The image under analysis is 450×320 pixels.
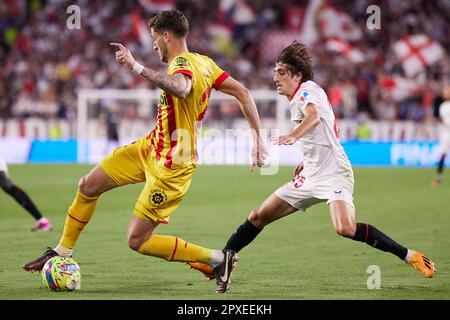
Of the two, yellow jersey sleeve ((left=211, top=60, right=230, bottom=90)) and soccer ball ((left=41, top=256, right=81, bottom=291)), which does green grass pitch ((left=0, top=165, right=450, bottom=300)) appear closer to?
soccer ball ((left=41, top=256, right=81, bottom=291))

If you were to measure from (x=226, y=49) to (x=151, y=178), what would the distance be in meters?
26.1

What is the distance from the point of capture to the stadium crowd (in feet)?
99.9

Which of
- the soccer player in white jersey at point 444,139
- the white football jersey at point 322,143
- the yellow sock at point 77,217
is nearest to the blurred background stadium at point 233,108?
the soccer player in white jersey at point 444,139

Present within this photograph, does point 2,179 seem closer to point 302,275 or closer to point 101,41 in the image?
point 302,275

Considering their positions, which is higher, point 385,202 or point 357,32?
point 357,32

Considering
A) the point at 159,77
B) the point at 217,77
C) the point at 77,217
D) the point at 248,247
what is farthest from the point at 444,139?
the point at 159,77

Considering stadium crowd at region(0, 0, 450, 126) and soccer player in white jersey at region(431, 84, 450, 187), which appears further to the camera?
stadium crowd at region(0, 0, 450, 126)

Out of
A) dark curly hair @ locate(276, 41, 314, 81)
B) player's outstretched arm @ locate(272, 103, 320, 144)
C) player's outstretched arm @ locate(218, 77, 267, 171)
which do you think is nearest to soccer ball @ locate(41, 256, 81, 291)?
player's outstretched arm @ locate(218, 77, 267, 171)

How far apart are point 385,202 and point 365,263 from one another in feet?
22.4

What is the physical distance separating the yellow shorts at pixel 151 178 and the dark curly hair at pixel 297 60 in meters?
1.33

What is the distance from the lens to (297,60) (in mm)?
8531

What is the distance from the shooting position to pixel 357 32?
3309 centimetres

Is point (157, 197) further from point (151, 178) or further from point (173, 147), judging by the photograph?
point (173, 147)
